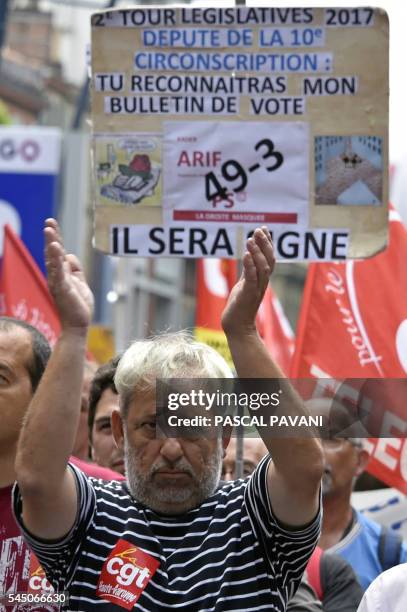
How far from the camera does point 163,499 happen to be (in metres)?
3.23

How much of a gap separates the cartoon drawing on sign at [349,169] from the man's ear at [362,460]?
1.07 meters

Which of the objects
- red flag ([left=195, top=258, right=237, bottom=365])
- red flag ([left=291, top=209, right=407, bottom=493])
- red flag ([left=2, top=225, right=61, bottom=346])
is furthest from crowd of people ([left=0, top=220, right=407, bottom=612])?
red flag ([left=195, top=258, right=237, bottom=365])

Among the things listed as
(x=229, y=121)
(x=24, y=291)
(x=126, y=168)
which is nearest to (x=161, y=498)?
(x=126, y=168)

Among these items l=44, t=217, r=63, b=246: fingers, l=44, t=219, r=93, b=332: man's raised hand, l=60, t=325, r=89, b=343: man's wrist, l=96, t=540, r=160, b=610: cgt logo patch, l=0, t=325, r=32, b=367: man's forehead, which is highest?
l=44, t=217, r=63, b=246: fingers

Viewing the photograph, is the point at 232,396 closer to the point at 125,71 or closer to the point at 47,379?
the point at 47,379

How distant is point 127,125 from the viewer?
15.3ft

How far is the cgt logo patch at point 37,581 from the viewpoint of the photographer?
11.5ft

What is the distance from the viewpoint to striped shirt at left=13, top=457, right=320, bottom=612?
121 inches

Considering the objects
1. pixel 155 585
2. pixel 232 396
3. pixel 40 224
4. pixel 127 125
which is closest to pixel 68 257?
pixel 232 396

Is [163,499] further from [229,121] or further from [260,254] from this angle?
[229,121]

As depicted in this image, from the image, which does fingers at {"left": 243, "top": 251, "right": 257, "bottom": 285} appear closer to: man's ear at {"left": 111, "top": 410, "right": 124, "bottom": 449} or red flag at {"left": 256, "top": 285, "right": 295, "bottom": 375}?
man's ear at {"left": 111, "top": 410, "right": 124, "bottom": 449}

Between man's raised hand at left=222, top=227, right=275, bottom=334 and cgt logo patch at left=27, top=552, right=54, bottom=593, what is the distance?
89 centimetres

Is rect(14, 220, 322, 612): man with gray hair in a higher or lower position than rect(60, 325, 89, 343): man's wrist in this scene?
lower

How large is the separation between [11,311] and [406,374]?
2.35m
